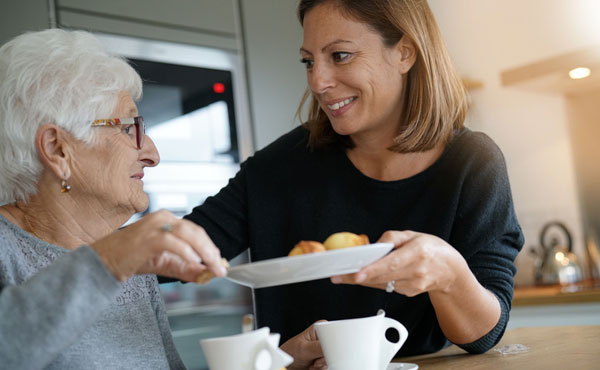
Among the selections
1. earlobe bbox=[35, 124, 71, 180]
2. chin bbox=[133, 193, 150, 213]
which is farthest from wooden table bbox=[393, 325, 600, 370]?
earlobe bbox=[35, 124, 71, 180]

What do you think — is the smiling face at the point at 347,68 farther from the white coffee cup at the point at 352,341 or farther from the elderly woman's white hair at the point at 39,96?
the white coffee cup at the point at 352,341

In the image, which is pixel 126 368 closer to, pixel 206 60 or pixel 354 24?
pixel 354 24

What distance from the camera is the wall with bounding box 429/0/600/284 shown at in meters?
3.82

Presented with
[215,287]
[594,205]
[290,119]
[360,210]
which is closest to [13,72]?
[360,210]

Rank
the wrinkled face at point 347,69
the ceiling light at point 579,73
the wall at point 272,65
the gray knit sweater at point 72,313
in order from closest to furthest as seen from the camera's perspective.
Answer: the gray knit sweater at point 72,313 < the wrinkled face at point 347,69 < the wall at point 272,65 < the ceiling light at point 579,73

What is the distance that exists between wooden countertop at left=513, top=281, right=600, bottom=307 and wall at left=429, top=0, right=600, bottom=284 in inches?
22.2

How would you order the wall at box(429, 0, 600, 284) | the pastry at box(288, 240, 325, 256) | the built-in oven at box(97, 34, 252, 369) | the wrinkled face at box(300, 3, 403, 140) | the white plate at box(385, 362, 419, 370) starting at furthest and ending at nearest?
the wall at box(429, 0, 600, 284)
the built-in oven at box(97, 34, 252, 369)
the wrinkled face at box(300, 3, 403, 140)
the white plate at box(385, 362, 419, 370)
the pastry at box(288, 240, 325, 256)

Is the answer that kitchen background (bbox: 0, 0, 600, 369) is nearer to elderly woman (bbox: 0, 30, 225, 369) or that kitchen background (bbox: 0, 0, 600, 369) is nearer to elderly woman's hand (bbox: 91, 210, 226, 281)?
elderly woman (bbox: 0, 30, 225, 369)

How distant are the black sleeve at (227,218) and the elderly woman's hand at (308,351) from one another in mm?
453

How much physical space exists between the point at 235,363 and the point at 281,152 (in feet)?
3.11

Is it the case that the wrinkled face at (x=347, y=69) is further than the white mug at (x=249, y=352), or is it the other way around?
the wrinkled face at (x=347, y=69)

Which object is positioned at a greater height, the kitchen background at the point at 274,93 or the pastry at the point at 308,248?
the kitchen background at the point at 274,93

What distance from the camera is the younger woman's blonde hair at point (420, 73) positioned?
1.53 metres

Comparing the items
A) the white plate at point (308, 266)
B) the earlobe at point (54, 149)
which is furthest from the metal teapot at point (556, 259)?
the earlobe at point (54, 149)
